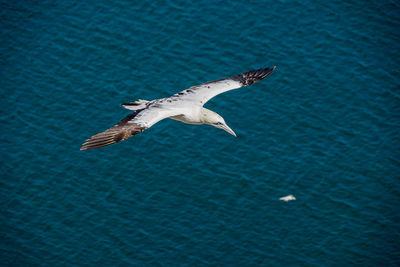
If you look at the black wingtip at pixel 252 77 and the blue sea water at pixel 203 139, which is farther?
the blue sea water at pixel 203 139

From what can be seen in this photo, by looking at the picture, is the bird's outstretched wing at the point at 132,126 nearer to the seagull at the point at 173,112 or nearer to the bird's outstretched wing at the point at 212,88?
the seagull at the point at 173,112

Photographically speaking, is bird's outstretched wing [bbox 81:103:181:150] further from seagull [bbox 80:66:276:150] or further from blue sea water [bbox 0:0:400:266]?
blue sea water [bbox 0:0:400:266]

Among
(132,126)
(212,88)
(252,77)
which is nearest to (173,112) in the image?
(132,126)

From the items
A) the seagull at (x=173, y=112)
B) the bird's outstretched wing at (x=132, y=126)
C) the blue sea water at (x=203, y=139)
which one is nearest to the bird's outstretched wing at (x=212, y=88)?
the seagull at (x=173, y=112)

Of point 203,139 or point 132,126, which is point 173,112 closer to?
point 132,126

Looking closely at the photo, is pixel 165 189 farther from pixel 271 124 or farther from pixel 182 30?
pixel 182 30
